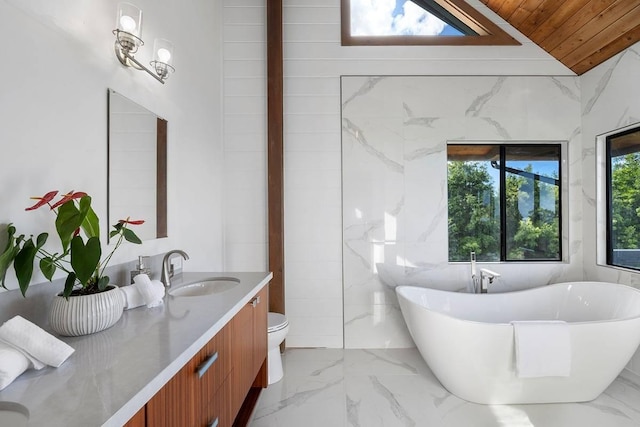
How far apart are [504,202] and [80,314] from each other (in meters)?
3.23

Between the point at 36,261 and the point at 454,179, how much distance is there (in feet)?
9.78

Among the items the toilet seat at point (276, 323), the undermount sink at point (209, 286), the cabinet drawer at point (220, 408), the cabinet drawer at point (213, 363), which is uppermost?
the undermount sink at point (209, 286)

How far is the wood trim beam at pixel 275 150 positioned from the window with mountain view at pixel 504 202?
157cm

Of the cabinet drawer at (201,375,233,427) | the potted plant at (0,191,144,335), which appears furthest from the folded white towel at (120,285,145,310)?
the cabinet drawer at (201,375,233,427)

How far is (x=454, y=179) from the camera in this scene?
3.03 m

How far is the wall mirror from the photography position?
1466 millimetres

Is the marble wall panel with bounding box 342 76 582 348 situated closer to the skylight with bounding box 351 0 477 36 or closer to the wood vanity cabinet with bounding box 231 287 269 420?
the skylight with bounding box 351 0 477 36

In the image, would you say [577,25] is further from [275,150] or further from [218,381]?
[218,381]

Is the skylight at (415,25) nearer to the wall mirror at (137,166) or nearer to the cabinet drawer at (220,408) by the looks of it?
the wall mirror at (137,166)

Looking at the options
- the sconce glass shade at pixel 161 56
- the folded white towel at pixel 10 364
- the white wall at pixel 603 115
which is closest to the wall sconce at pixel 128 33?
the sconce glass shade at pixel 161 56

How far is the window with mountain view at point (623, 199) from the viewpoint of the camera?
253cm

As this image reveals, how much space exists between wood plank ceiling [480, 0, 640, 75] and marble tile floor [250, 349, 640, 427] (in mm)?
2540

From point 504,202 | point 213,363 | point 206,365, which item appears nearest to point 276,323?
point 213,363

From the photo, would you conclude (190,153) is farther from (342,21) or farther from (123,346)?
(342,21)
